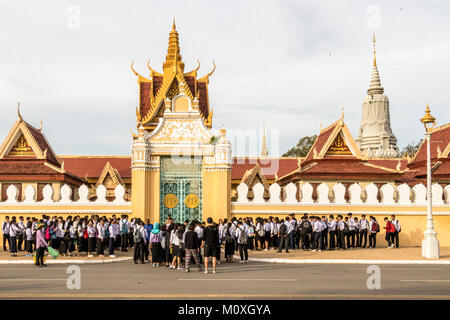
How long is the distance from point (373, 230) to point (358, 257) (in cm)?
410

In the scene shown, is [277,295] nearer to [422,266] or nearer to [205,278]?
[205,278]

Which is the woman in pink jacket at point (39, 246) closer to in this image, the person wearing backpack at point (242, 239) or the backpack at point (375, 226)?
the person wearing backpack at point (242, 239)

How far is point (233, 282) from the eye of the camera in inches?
506

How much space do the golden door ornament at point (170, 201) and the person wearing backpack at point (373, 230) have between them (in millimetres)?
8456

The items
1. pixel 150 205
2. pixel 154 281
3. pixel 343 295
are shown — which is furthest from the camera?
pixel 150 205

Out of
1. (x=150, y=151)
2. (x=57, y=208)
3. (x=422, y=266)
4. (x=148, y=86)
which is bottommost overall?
(x=422, y=266)

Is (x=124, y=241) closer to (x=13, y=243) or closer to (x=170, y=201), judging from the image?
(x=170, y=201)

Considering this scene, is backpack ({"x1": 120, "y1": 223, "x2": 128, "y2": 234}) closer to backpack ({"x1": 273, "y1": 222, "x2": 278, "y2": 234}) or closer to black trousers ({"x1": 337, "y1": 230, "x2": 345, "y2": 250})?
backpack ({"x1": 273, "y1": 222, "x2": 278, "y2": 234})

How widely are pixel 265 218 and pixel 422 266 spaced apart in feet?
25.4

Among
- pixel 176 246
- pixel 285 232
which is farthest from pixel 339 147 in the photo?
pixel 176 246

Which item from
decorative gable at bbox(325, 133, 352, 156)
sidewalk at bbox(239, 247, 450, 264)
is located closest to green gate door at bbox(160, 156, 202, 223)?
sidewalk at bbox(239, 247, 450, 264)

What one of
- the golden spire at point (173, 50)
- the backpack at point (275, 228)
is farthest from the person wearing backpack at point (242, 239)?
the golden spire at point (173, 50)
